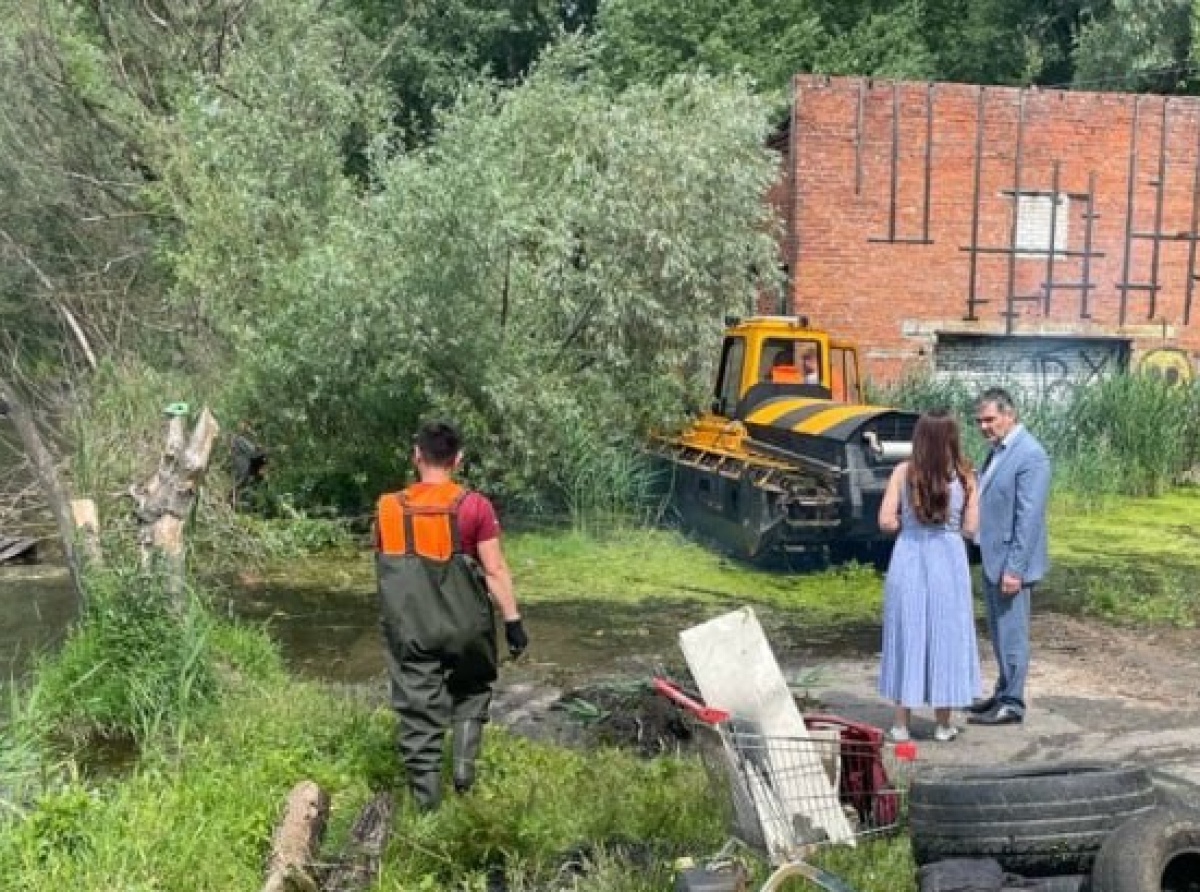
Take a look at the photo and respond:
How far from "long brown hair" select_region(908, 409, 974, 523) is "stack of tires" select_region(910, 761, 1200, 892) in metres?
1.97

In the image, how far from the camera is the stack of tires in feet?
12.4

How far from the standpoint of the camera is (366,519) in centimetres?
1312

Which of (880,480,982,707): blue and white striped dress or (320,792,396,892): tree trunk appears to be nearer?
(320,792,396,892): tree trunk

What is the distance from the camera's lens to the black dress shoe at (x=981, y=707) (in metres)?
6.60

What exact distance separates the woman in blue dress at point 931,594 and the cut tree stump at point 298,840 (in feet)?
9.12

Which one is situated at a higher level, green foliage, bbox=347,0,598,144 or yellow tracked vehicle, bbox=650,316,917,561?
green foliage, bbox=347,0,598,144

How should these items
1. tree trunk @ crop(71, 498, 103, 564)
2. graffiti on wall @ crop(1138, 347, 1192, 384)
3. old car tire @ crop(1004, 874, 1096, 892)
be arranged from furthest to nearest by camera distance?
graffiti on wall @ crop(1138, 347, 1192, 384)
tree trunk @ crop(71, 498, 103, 564)
old car tire @ crop(1004, 874, 1096, 892)

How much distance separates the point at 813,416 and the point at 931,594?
5084 millimetres

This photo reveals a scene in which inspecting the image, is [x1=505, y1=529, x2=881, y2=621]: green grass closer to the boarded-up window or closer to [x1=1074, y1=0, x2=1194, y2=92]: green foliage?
the boarded-up window

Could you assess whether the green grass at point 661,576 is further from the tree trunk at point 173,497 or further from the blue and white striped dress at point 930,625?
the tree trunk at point 173,497

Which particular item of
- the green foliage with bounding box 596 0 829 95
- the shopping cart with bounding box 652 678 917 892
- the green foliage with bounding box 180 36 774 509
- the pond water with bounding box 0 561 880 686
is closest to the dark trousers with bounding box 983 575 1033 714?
the pond water with bounding box 0 561 880 686

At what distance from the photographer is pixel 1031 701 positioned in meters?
7.14

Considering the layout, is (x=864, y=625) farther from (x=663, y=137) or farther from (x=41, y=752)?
(x=663, y=137)

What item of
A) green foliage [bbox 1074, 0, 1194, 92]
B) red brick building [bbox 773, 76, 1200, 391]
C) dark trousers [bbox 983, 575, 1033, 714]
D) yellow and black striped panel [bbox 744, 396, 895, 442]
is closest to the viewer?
dark trousers [bbox 983, 575, 1033, 714]
